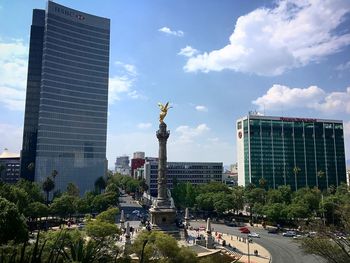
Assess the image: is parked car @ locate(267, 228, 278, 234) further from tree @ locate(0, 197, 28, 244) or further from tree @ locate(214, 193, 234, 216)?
tree @ locate(0, 197, 28, 244)

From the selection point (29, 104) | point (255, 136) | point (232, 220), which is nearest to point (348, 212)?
point (232, 220)

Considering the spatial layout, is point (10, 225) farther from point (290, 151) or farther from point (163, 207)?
point (290, 151)

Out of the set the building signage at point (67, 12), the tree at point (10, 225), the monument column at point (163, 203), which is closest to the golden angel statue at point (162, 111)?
the monument column at point (163, 203)

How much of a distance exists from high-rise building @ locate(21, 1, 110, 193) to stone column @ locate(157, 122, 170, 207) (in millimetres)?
81922

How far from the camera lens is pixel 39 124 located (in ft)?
510

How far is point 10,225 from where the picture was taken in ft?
158

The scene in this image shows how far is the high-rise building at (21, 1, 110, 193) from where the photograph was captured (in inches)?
6230

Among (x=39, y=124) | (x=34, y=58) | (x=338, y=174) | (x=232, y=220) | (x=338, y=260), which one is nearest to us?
(x=338, y=260)

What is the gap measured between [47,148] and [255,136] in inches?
3983

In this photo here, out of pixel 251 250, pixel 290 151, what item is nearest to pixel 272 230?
pixel 251 250

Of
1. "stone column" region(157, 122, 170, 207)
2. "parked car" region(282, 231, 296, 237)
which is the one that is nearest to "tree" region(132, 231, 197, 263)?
"stone column" region(157, 122, 170, 207)

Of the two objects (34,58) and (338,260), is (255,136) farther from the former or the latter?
(338,260)

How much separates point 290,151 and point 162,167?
11215 centimetres

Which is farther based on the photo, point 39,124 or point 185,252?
point 39,124
